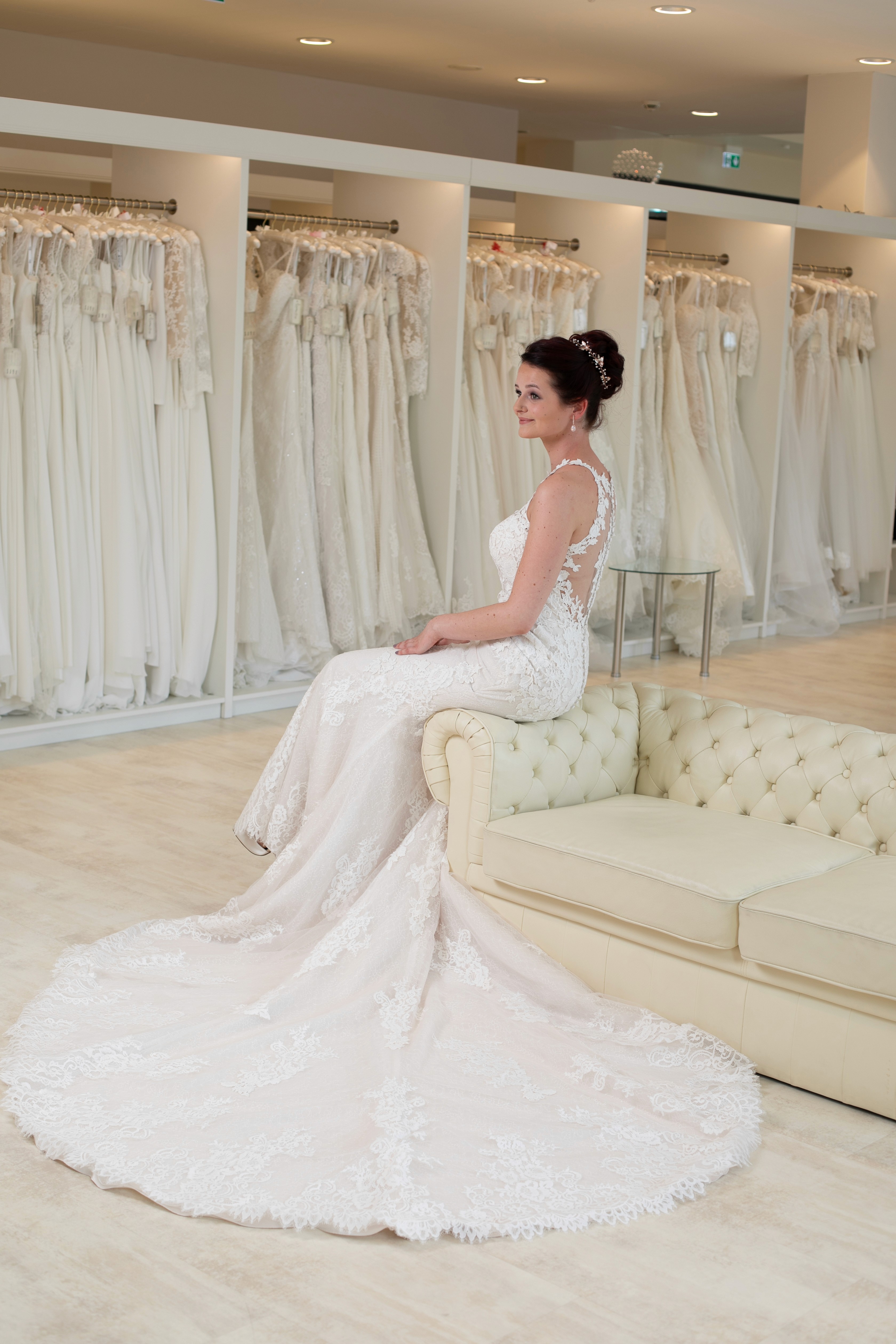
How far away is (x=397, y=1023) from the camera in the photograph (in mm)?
2779

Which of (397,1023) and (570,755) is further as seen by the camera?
(570,755)

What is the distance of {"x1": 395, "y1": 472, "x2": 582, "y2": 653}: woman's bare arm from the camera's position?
3254 millimetres

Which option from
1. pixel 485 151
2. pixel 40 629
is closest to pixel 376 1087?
pixel 40 629

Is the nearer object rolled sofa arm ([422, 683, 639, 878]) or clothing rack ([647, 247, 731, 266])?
rolled sofa arm ([422, 683, 639, 878])

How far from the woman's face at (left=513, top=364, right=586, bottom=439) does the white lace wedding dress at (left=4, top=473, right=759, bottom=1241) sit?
195 millimetres

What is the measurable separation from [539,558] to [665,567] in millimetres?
3124

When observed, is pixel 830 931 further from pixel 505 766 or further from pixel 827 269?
pixel 827 269

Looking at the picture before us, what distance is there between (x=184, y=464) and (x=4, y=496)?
0.73 m

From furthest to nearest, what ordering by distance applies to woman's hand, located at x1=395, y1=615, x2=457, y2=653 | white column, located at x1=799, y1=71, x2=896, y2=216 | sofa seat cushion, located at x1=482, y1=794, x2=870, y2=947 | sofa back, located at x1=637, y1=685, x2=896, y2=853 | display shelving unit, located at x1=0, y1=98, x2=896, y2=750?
white column, located at x1=799, y1=71, x2=896, y2=216 < display shelving unit, located at x1=0, y1=98, x2=896, y2=750 < woman's hand, located at x1=395, y1=615, x2=457, y2=653 < sofa back, located at x1=637, y1=685, x2=896, y2=853 < sofa seat cushion, located at x1=482, y1=794, x2=870, y2=947

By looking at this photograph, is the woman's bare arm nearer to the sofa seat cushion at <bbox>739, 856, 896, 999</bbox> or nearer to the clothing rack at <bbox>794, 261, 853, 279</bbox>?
the sofa seat cushion at <bbox>739, 856, 896, 999</bbox>

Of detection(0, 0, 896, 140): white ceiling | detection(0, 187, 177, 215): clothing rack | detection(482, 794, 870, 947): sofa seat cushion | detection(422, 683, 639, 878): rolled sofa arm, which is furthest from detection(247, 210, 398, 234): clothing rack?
detection(482, 794, 870, 947): sofa seat cushion

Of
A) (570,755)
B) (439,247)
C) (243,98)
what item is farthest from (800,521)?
(570,755)

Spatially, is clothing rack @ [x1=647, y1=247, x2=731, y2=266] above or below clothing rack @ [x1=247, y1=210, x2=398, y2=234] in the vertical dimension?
above

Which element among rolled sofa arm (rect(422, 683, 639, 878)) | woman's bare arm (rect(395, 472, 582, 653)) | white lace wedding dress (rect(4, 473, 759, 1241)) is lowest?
white lace wedding dress (rect(4, 473, 759, 1241))
